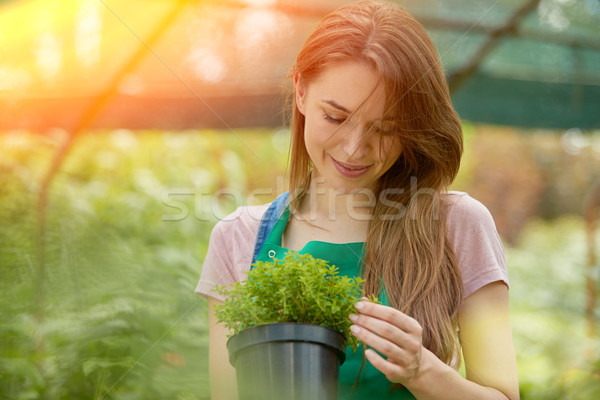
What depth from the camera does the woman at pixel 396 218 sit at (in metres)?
1.13

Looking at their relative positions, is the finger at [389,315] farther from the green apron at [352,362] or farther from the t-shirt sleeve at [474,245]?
the t-shirt sleeve at [474,245]

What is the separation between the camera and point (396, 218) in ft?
4.23

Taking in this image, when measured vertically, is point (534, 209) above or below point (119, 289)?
above

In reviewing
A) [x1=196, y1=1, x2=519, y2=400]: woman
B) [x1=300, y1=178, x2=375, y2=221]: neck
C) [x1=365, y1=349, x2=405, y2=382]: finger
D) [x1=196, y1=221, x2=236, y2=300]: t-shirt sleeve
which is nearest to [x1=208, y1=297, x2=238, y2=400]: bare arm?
[x1=196, y1=1, x2=519, y2=400]: woman

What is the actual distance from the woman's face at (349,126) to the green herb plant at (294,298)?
14.6 inches

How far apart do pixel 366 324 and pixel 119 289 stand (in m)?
0.76

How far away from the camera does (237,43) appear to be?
2385 mm

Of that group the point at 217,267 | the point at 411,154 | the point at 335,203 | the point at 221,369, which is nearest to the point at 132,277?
the point at 217,267

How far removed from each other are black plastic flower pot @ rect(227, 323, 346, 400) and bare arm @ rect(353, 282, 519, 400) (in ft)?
0.25

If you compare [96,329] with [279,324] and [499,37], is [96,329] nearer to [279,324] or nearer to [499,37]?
[279,324]

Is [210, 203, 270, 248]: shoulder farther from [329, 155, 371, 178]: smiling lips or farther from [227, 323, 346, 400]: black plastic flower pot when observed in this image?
[227, 323, 346, 400]: black plastic flower pot

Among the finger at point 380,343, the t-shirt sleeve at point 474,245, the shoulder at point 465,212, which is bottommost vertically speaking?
the finger at point 380,343

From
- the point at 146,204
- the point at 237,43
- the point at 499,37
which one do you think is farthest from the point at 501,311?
the point at 499,37

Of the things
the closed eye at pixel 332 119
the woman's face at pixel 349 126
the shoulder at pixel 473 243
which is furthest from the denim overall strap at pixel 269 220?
the shoulder at pixel 473 243
